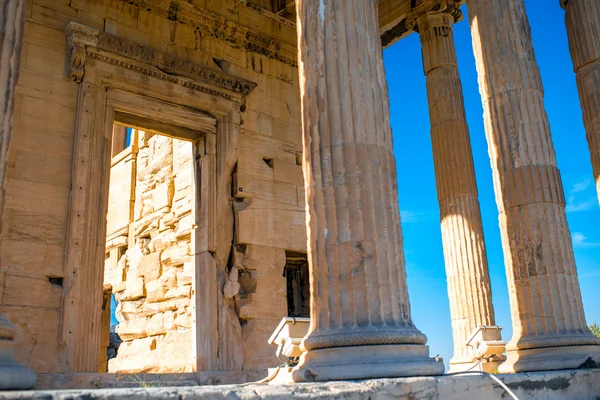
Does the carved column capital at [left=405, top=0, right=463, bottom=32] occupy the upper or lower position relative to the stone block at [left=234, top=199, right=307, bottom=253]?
upper

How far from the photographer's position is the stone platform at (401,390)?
394 cm

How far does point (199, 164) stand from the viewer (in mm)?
12633

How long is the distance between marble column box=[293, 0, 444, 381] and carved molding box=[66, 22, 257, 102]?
528cm

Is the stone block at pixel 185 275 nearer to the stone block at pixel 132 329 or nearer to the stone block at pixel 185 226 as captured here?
the stone block at pixel 185 226

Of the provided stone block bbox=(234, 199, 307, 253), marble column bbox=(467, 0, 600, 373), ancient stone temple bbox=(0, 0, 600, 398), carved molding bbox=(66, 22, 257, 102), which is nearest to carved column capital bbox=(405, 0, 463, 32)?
ancient stone temple bbox=(0, 0, 600, 398)

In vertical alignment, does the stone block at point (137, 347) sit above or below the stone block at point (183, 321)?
below

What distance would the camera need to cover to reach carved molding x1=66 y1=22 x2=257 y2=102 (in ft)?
35.5

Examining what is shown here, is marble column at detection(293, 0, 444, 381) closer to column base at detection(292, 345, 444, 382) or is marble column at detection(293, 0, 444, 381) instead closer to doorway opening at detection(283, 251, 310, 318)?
column base at detection(292, 345, 444, 382)

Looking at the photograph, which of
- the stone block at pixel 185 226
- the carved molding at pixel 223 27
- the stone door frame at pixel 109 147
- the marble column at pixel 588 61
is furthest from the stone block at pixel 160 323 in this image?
the marble column at pixel 588 61

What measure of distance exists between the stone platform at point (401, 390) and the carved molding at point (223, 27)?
9427 millimetres

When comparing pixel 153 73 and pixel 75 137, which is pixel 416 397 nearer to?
pixel 75 137

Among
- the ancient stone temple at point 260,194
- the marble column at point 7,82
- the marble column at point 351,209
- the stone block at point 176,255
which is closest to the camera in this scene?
the marble column at point 7,82

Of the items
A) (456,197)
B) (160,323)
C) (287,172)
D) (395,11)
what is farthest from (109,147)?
(395,11)

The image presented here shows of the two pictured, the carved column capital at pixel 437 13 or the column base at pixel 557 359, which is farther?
the carved column capital at pixel 437 13
